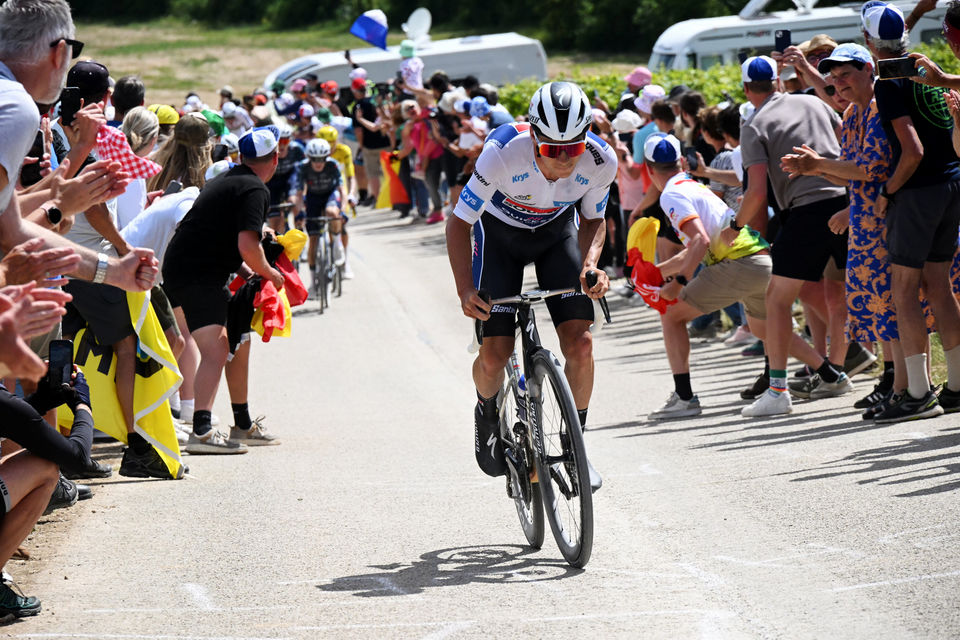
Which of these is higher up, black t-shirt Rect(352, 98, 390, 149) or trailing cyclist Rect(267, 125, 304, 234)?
trailing cyclist Rect(267, 125, 304, 234)

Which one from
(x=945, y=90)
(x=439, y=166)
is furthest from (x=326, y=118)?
(x=945, y=90)

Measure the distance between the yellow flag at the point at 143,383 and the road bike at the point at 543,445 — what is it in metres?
2.55

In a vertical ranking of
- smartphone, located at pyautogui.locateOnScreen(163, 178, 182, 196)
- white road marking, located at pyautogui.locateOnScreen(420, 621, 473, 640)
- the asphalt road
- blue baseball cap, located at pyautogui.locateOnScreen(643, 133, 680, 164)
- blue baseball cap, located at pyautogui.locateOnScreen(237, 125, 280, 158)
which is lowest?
the asphalt road

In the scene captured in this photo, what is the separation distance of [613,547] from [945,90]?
3840mm

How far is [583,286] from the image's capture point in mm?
6191

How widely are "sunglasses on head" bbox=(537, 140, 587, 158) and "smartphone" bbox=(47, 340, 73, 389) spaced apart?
227cm

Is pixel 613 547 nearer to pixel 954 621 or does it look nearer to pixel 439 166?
pixel 954 621

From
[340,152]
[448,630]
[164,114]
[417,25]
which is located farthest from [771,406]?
[417,25]

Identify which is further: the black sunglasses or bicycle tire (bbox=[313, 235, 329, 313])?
bicycle tire (bbox=[313, 235, 329, 313])

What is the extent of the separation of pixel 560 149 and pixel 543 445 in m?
1.36

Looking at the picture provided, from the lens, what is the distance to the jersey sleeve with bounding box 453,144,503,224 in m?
6.37

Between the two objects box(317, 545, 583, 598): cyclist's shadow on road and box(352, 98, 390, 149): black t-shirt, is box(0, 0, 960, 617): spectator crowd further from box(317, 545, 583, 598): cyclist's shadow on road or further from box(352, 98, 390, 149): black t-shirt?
box(352, 98, 390, 149): black t-shirt

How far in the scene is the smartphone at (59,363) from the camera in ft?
18.5

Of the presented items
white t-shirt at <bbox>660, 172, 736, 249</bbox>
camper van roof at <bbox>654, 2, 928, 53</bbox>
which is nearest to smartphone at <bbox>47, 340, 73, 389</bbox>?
white t-shirt at <bbox>660, 172, 736, 249</bbox>
